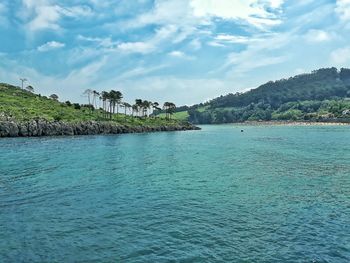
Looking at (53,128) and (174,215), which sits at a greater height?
(53,128)

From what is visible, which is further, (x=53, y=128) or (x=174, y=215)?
(x=53, y=128)

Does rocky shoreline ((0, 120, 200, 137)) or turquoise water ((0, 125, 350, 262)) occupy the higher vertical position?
rocky shoreline ((0, 120, 200, 137))

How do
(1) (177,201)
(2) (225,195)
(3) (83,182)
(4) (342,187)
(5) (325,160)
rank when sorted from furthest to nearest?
(5) (325,160) < (3) (83,182) < (4) (342,187) < (2) (225,195) < (1) (177,201)

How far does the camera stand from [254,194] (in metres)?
39.7

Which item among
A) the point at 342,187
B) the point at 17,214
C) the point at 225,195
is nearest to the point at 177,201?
the point at 225,195

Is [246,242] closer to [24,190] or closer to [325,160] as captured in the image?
[24,190]

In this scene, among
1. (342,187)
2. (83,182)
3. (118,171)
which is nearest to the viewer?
(342,187)

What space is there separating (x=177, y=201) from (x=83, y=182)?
56.3 ft

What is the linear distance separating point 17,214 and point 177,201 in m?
15.9

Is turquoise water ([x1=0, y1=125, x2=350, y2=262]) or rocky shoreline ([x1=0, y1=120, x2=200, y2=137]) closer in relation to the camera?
turquoise water ([x1=0, y1=125, x2=350, y2=262])

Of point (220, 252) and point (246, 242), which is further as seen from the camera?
point (246, 242)

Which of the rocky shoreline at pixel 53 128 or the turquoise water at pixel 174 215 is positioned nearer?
the turquoise water at pixel 174 215

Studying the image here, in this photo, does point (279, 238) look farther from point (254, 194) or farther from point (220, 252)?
point (254, 194)

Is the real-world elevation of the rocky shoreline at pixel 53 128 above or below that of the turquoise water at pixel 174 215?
above
